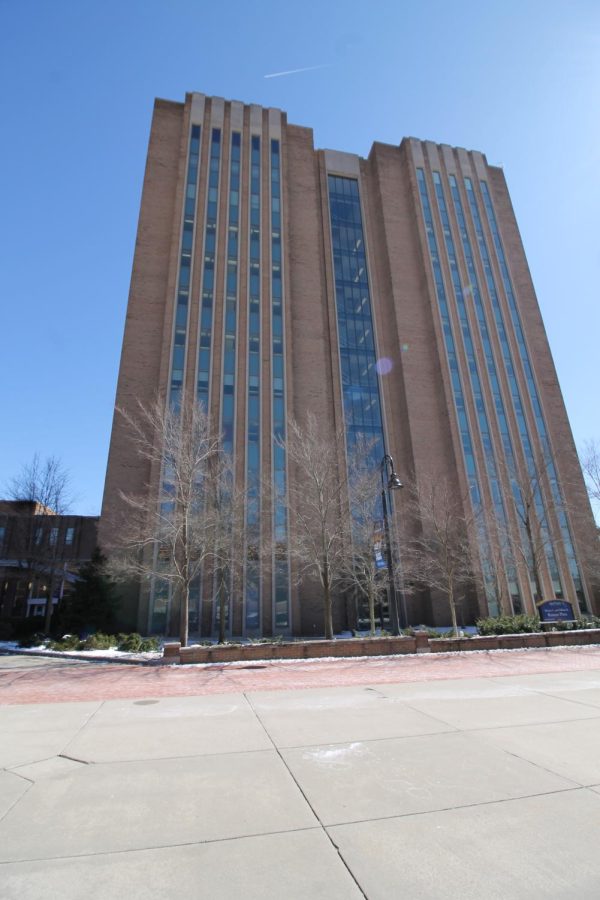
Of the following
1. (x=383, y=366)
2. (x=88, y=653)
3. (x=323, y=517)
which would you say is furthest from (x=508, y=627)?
(x=383, y=366)

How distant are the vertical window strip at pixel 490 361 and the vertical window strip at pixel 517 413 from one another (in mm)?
1021

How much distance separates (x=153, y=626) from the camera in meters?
26.8

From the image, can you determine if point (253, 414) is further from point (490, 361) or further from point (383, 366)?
point (490, 361)

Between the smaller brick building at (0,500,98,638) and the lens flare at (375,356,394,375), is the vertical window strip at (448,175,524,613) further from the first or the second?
the smaller brick building at (0,500,98,638)

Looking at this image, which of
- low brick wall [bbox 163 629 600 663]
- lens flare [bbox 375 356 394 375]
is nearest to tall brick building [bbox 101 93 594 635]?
lens flare [bbox 375 356 394 375]

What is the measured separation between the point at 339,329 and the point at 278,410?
10.5 meters

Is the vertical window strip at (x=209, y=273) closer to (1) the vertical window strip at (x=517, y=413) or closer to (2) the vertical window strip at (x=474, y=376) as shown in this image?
(2) the vertical window strip at (x=474, y=376)

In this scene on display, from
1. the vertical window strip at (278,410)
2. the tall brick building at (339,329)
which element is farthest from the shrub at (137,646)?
the tall brick building at (339,329)

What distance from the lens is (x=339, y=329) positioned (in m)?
38.5

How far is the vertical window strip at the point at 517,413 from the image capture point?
3281cm

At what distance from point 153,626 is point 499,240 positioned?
44.3 m

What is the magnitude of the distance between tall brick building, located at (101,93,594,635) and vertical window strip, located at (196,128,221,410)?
0.11 m

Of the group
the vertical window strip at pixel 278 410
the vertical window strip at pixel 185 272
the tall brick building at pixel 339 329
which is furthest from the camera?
the vertical window strip at pixel 185 272

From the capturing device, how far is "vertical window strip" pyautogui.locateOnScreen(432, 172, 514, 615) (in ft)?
109
